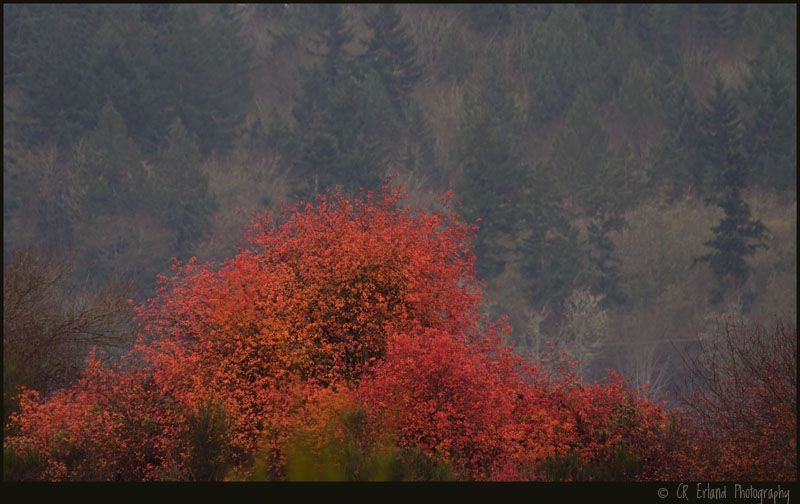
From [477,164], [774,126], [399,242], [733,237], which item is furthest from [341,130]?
[399,242]

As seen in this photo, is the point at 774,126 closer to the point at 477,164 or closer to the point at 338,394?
the point at 477,164

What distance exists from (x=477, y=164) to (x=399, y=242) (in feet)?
141

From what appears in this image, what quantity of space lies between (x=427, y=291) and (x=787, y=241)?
5176cm

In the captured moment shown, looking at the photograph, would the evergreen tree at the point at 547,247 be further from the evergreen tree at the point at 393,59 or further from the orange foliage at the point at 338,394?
the orange foliage at the point at 338,394

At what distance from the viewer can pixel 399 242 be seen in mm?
20859

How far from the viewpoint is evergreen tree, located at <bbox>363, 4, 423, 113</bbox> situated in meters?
78.6

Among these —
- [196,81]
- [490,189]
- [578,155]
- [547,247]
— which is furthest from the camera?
[196,81]

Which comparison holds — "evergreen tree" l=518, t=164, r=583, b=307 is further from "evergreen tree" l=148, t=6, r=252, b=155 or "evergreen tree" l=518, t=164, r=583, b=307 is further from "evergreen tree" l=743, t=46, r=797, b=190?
"evergreen tree" l=148, t=6, r=252, b=155

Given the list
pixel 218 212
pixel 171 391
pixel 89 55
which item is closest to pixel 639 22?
pixel 218 212

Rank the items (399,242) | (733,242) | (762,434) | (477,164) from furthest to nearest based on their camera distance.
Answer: (733,242), (477,164), (399,242), (762,434)

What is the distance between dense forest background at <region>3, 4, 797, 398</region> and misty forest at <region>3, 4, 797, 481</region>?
0.25 metres

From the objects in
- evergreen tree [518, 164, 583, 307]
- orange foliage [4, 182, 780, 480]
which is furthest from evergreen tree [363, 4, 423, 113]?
orange foliage [4, 182, 780, 480]

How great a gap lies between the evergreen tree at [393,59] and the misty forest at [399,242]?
329 millimetres

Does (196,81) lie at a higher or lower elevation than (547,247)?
higher
